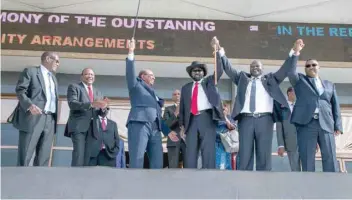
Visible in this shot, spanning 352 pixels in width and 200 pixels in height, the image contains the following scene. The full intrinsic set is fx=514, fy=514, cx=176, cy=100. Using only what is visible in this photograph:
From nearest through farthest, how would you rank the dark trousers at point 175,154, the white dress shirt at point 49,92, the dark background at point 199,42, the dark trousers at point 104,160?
the white dress shirt at point 49,92, the dark trousers at point 104,160, the dark trousers at point 175,154, the dark background at point 199,42

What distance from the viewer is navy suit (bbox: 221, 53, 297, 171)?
4.14m

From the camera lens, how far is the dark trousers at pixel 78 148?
175 inches

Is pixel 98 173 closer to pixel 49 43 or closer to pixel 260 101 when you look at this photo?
pixel 260 101

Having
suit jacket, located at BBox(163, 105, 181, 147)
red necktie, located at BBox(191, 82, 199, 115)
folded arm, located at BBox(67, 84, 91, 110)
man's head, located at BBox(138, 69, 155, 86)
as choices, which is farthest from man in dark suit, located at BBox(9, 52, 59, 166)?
red necktie, located at BBox(191, 82, 199, 115)

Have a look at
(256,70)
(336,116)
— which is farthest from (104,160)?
(336,116)

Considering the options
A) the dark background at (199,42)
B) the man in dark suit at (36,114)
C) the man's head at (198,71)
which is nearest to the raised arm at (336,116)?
the man's head at (198,71)

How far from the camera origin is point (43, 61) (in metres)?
4.50

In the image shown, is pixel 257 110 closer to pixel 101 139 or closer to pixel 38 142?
pixel 101 139

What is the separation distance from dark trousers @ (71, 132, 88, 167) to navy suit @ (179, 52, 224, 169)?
890 mm

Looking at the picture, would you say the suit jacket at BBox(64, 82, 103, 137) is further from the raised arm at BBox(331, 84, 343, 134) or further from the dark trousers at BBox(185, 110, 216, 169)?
the raised arm at BBox(331, 84, 343, 134)

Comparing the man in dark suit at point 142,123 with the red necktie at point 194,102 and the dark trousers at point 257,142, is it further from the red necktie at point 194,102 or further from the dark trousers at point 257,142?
the dark trousers at point 257,142

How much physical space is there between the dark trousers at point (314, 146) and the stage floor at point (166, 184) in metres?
0.46

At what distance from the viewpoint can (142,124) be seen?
14.2 ft

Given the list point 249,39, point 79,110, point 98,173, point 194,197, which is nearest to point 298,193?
point 194,197
